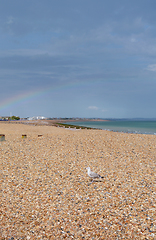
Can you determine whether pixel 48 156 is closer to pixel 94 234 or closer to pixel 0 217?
pixel 0 217

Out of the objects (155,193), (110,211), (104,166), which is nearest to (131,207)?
(110,211)

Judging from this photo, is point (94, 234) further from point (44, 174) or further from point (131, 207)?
point (44, 174)

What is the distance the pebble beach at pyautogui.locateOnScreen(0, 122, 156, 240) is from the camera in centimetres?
572

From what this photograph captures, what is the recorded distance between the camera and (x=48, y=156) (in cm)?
1353

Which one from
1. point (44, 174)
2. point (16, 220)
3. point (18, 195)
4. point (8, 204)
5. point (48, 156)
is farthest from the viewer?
point (48, 156)

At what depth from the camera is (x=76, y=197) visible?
767cm

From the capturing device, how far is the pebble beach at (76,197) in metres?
5.72

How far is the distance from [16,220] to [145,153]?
1162 centimetres

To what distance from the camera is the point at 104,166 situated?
11.6 metres

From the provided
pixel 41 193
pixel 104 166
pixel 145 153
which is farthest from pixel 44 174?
pixel 145 153

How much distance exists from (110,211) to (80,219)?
1.19 metres

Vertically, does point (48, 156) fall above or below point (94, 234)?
above

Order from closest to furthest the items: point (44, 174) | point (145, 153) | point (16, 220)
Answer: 1. point (16, 220)
2. point (44, 174)
3. point (145, 153)

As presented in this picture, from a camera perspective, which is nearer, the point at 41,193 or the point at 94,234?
the point at 94,234
